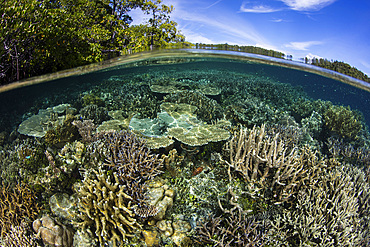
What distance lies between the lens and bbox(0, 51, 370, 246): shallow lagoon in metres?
3.82

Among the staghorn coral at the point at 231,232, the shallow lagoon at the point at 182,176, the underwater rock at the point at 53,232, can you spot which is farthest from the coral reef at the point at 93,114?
the staghorn coral at the point at 231,232

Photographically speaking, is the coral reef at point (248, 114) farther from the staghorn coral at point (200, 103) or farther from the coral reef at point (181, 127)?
the coral reef at point (181, 127)

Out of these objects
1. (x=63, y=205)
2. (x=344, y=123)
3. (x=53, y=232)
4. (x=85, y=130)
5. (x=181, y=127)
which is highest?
(x=344, y=123)

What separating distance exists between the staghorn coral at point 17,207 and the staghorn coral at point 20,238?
20cm

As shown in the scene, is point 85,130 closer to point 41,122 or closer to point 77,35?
point 41,122

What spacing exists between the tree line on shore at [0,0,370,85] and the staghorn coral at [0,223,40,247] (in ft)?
17.1

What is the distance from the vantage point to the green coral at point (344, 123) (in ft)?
25.9

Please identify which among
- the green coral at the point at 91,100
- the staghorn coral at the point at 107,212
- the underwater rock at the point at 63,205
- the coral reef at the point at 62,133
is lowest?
the underwater rock at the point at 63,205

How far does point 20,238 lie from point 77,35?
27.0 feet

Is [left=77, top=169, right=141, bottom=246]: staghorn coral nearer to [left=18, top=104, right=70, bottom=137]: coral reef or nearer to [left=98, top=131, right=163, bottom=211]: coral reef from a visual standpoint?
[left=98, top=131, right=163, bottom=211]: coral reef

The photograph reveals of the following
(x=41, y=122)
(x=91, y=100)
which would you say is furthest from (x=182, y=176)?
(x=91, y=100)

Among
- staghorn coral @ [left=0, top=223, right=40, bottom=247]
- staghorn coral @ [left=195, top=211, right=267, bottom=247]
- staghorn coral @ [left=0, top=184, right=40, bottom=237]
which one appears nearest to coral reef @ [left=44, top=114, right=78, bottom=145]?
staghorn coral @ [left=0, top=184, right=40, bottom=237]

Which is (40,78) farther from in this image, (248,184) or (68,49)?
(248,184)

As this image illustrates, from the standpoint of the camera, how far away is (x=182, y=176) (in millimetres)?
5012
